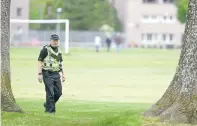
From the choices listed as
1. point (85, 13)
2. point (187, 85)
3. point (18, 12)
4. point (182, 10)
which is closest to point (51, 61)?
point (187, 85)

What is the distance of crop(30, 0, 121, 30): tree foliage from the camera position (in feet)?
314

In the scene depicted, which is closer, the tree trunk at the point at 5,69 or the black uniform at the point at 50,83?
the tree trunk at the point at 5,69

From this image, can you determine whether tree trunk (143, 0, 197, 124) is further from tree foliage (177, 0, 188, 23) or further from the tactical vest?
tree foliage (177, 0, 188, 23)

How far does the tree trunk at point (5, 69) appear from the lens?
38.5ft

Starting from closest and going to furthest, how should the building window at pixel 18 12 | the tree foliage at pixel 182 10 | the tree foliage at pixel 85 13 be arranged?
the tree foliage at pixel 182 10 → the tree foliage at pixel 85 13 → the building window at pixel 18 12

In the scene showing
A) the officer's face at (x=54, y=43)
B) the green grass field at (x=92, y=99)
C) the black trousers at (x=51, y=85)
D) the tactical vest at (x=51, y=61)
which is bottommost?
the green grass field at (x=92, y=99)

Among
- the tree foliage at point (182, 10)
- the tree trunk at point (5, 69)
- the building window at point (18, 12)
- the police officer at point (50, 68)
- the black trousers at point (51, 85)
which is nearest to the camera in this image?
the tree trunk at point (5, 69)

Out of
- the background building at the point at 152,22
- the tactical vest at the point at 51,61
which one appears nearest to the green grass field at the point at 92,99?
the tactical vest at the point at 51,61

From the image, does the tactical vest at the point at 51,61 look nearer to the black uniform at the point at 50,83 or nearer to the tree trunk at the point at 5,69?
the black uniform at the point at 50,83

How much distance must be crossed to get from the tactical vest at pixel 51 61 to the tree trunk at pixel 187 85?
8.51 feet

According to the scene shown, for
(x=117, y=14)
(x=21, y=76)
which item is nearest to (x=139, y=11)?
(x=117, y=14)

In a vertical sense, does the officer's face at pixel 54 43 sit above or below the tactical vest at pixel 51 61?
above

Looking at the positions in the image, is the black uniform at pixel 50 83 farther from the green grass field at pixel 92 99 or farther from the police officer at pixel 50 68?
the green grass field at pixel 92 99

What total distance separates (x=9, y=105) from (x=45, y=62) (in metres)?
2.04
